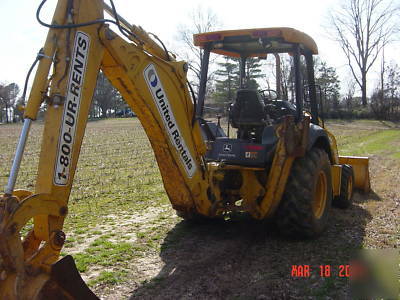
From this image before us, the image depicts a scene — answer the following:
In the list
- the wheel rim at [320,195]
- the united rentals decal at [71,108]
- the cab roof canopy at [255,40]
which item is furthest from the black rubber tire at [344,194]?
the united rentals decal at [71,108]

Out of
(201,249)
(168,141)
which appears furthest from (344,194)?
(168,141)

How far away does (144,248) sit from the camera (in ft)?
17.4

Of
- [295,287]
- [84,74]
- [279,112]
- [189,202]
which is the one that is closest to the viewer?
[84,74]

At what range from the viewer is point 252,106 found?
18.2 feet

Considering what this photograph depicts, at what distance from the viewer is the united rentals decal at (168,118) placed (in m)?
4.01

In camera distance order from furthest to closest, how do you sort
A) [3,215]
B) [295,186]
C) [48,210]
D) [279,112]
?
[279,112], [295,186], [48,210], [3,215]

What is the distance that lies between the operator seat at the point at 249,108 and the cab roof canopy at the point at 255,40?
68 centimetres

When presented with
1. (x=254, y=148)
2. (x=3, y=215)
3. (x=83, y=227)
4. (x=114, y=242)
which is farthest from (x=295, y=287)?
(x=83, y=227)

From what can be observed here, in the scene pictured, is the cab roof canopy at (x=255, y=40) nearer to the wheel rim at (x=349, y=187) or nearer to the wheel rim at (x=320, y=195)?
the wheel rim at (x=320, y=195)

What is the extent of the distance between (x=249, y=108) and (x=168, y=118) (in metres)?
1.66

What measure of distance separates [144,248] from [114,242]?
0.47 m

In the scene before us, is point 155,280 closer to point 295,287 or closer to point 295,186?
point 295,287

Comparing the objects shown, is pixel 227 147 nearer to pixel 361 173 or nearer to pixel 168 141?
pixel 168 141

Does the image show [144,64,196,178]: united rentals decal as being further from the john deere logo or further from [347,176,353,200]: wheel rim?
[347,176,353,200]: wheel rim
